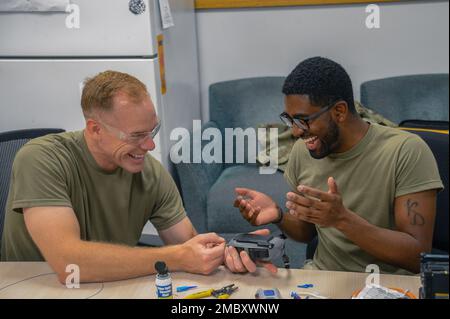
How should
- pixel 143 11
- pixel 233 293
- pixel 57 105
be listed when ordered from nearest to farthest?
1. pixel 233 293
2. pixel 143 11
3. pixel 57 105

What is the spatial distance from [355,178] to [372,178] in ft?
0.14

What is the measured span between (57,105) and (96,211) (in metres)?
0.81

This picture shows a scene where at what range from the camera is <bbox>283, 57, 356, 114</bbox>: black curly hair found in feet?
4.41

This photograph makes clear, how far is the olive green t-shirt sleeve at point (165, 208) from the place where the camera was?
1.46m

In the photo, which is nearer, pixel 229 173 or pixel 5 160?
pixel 5 160

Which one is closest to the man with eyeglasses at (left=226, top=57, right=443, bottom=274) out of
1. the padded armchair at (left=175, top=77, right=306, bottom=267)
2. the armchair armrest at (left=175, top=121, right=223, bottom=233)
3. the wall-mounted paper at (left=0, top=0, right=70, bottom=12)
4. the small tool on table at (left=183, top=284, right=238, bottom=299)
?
the small tool on table at (left=183, top=284, right=238, bottom=299)

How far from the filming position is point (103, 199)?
1.40 meters

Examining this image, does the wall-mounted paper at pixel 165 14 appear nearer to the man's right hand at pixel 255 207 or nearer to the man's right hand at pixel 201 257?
the man's right hand at pixel 255 207

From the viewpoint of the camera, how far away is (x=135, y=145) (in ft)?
4.38

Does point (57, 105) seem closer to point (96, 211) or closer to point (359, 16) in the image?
point (96, 211)

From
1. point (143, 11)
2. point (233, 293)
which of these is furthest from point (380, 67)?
point (233, 293)

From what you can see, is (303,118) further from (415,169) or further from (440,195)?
(440,195)

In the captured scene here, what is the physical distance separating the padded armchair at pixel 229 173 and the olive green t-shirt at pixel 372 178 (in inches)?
20.2

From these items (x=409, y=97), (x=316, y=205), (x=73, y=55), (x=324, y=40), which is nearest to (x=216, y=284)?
(x=316, y=205)
